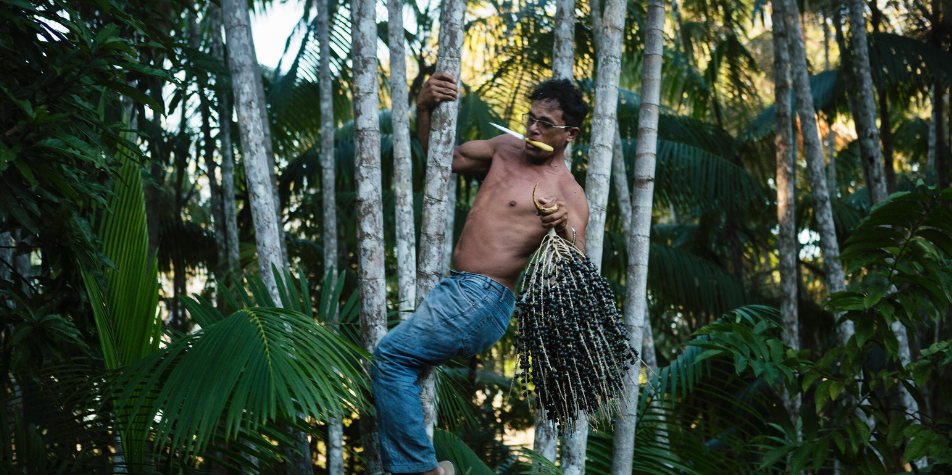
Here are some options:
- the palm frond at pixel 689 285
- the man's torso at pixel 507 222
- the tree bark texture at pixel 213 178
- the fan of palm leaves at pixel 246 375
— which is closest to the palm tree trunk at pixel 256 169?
the fan of palm leaves at pixel 246 375

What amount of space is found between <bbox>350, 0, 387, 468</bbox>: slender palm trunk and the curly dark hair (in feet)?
1.78

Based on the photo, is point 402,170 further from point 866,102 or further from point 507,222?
point 866,102

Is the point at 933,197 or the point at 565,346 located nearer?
the point at 565,346

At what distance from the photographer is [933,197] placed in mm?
2863

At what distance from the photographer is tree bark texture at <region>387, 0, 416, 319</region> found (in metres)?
2.99

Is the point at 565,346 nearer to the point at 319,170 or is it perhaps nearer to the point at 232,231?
the point at 232,231

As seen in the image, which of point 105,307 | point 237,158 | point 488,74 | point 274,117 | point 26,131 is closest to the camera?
point 26,131

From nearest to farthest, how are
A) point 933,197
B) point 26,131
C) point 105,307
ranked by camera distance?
point 26,131
point 105,307
point 933,197

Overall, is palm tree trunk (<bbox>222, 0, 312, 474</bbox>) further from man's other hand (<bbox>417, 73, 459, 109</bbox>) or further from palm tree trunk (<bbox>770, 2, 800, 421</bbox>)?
palm tree trunk (<bbox>770, 2, 800, 421</bbox>)

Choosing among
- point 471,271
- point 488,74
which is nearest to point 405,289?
point 471,271

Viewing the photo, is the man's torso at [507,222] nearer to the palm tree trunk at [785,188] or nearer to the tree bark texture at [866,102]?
the palm tree trunk at [785,188]

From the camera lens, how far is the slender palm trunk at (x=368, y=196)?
7.84 feet

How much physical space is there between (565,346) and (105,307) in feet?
5.15

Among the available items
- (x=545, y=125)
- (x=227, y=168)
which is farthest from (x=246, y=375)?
(x=227, y=168)
